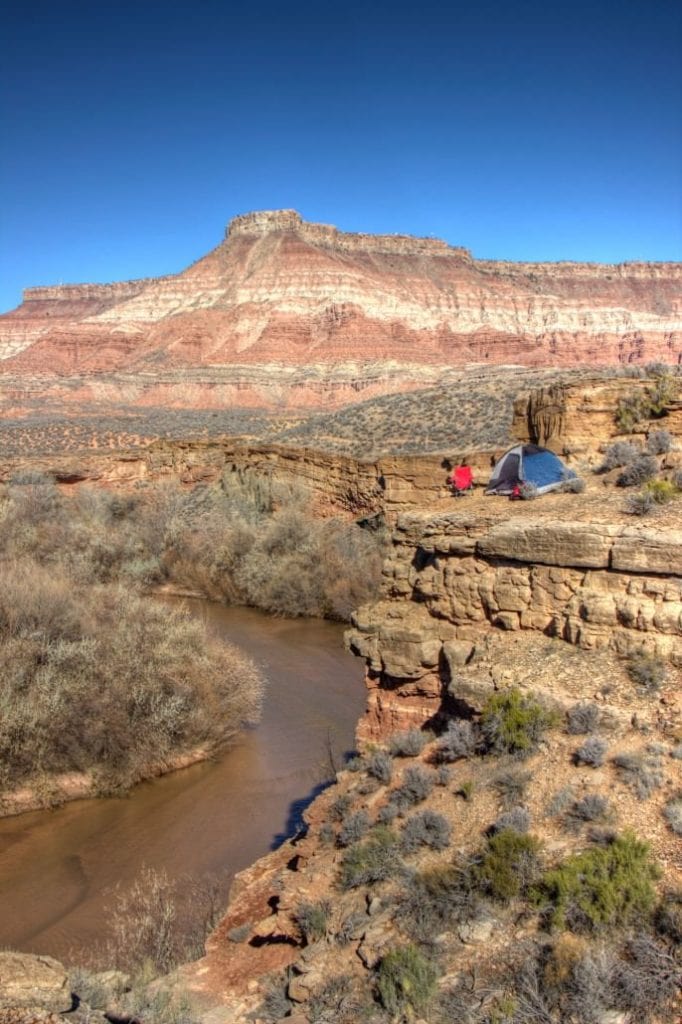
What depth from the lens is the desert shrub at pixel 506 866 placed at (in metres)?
4.73

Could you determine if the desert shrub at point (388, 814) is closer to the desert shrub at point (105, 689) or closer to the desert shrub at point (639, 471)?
the desert shrub at point (639, 471)

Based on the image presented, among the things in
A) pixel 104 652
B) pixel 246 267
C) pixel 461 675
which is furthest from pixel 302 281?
pixel 461 675

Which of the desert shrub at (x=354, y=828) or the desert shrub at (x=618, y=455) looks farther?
the desert shrub at (x=618, y=455)

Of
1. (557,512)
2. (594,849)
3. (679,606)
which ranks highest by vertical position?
(557,512)

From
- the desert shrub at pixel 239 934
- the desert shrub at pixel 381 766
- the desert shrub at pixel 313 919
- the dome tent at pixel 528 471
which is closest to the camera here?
the desert shrub at pixel 313 919

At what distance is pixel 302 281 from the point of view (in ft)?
256

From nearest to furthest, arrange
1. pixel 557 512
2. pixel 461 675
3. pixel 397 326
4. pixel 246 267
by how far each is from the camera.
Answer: pixel 461 675
pixel 557 512
pixel 397 326
pixel 246 267

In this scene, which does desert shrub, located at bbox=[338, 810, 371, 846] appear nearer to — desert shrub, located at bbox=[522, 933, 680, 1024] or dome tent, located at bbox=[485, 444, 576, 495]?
desert shrub, located at bbox=[522, 933, 680, 1024]

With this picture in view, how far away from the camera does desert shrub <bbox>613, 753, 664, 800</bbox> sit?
199 inches

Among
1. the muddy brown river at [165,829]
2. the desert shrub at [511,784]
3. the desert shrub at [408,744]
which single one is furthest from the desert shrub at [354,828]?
the muddy brown river at [165,829]

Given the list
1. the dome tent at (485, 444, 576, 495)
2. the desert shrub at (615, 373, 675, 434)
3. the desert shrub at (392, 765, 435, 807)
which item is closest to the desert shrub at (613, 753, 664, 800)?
the desert shrub at (392, 765, 435, 807)

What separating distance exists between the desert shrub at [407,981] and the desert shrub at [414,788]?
4.81 feet

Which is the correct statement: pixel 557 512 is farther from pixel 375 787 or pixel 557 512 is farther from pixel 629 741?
pixel 375 787

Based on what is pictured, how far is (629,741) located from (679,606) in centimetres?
110
